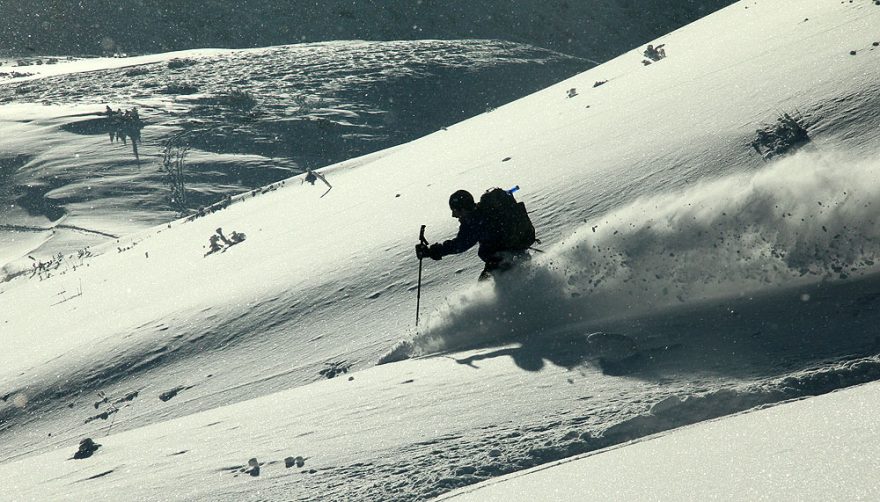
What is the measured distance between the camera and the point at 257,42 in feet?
235

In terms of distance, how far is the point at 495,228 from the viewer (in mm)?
7809

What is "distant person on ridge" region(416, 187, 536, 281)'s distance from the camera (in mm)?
7805

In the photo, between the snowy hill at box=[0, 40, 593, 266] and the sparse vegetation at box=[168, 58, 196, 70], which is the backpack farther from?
the sparse vegetation at box=[168, 58, 196, 70]

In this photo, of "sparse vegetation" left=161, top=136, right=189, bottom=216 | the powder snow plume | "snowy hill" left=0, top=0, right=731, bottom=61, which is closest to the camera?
the powder snow plume

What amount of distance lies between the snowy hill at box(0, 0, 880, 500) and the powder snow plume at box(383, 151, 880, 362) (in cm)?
2

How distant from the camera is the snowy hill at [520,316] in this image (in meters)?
4.60

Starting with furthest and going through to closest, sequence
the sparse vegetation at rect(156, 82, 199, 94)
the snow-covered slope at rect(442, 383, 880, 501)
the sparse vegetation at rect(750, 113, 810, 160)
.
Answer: the sparse vegetation at rect(156, 82, 199, 94) < the sparse vegetation at rect(750, 113, 810, 160) < the snow-covered slope at rect(442, 383, 880, 501)

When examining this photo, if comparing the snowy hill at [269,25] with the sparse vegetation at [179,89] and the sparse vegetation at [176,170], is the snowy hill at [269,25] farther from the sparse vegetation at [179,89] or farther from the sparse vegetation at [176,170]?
the sparse vegetation at [176,170]

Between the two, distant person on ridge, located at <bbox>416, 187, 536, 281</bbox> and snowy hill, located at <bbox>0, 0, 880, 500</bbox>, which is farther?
distant person on ridge, located at <bbox>416, 187, 536, 281</bbox>

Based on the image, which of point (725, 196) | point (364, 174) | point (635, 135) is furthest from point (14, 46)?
point (725, 196)

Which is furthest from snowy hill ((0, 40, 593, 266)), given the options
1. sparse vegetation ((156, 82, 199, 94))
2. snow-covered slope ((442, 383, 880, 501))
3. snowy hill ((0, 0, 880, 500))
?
snow-covered slope ((442, 383, 880, 501))

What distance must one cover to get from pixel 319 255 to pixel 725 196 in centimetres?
730

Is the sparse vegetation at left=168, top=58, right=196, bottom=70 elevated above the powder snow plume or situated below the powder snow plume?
above

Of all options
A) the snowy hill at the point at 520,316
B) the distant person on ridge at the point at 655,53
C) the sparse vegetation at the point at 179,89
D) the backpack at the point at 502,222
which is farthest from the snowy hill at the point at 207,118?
the backpack at the point at 502,222
